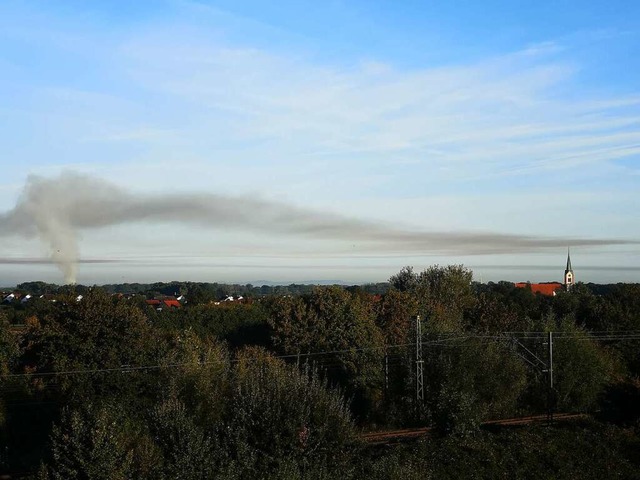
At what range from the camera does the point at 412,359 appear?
35656mm

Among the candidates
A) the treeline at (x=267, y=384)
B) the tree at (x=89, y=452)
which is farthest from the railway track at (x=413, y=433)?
the tree at (x=89, y=452)

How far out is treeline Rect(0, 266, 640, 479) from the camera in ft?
59.4

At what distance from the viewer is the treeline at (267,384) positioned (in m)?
18.1

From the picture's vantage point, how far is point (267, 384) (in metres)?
21.7

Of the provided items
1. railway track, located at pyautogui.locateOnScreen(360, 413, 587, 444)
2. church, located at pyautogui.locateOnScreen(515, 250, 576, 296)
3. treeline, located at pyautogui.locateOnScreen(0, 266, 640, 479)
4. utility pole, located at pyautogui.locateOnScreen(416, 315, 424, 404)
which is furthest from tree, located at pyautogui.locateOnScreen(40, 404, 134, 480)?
church, located at pyautogui.locateOnScreen(515, 250, 576, 296)

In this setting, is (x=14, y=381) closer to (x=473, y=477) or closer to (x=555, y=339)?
(x=473, y=477)

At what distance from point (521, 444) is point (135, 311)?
23438 millimetres

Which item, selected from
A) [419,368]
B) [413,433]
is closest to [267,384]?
[413,433]

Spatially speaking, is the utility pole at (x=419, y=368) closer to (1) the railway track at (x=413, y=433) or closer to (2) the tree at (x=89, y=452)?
(1) the railway track at (x=413, y=433)

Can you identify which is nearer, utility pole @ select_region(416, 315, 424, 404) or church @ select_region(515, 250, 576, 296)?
utility pole @ select_region(416, 315, 424, 404)

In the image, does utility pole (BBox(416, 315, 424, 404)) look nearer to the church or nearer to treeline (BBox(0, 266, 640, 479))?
treeline (BBox(0, 266, 640, 479))

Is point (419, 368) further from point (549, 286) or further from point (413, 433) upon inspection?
point (549, 286)

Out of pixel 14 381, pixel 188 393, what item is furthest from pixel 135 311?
pixel 188 393

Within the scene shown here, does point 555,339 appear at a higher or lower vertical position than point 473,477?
higher
